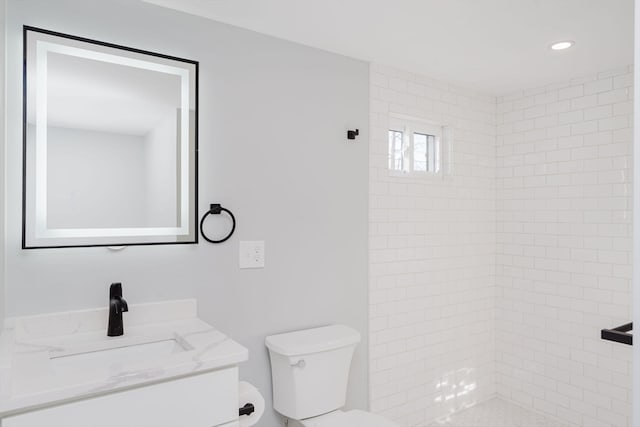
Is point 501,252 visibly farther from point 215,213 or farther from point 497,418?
point 215,213

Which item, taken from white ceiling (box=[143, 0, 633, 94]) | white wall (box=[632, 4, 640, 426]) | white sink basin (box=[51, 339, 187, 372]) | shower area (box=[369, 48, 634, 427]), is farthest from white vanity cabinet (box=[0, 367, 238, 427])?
white ceiling (box=[143, 0, 633, 94])

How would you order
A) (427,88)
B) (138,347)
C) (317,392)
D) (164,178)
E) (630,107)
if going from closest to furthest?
(138,347) → (164,178) → (317,392) → (630,107) → (427,88)

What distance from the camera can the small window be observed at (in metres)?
2.94

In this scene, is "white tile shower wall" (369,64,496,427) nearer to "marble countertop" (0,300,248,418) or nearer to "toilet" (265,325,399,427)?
"toilet" (265,325,399,427)

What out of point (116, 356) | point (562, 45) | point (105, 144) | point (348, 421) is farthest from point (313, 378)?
point (562, 45)

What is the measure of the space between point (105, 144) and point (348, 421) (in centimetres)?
174

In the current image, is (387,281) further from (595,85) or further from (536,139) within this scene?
(595,85)

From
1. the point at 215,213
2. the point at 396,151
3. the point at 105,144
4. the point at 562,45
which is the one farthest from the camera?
the point at 396,151

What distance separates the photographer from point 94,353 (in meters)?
1.64

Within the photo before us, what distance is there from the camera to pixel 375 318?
2736 mm

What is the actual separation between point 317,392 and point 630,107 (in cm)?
259

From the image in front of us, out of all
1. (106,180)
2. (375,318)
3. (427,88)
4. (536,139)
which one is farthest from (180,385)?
(536,139)

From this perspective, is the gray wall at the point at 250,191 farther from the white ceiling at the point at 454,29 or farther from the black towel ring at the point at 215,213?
the white ceiling at the point at 454,29

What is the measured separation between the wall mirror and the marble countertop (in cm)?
32
